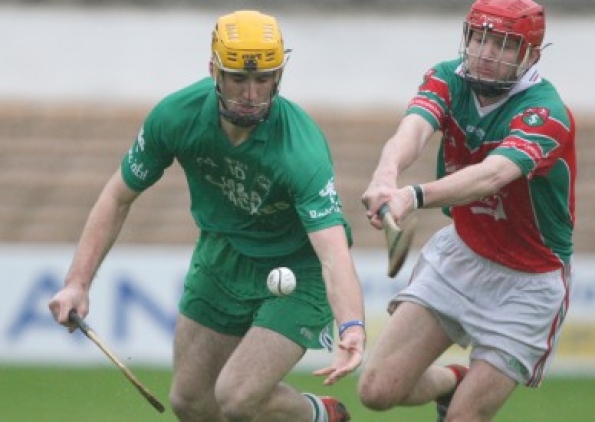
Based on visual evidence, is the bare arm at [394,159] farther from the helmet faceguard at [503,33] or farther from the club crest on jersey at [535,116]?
the club crest on jersey at [535,116]

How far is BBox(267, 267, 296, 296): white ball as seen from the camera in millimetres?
7102

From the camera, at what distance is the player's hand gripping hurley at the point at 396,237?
20.7ft

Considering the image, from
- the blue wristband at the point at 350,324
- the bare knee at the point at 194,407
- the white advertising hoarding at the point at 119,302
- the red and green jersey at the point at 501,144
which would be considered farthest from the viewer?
the white advertising hoarding at the point at 119,302

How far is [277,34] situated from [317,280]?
105cm

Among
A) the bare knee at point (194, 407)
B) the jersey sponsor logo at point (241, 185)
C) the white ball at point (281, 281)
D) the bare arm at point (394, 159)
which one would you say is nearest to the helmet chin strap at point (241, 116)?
the jersey sponsor logo at point (241, 185)

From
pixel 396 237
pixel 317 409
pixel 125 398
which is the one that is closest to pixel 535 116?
pixel 396 237

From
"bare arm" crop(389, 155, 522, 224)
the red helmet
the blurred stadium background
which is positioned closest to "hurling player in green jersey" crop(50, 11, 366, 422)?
"bare arm" crop(389, 155, 522, 224)

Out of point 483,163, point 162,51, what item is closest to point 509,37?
point 483,163

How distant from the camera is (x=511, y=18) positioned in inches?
278

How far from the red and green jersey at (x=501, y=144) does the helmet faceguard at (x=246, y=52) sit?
2.09ft

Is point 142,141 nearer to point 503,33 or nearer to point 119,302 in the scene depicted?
point 503,33

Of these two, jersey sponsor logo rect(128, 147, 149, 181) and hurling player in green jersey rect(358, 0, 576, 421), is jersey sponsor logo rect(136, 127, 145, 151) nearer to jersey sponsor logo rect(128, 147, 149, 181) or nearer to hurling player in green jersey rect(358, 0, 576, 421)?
jersey sponsor logo rect(128, 147, 149, 181)

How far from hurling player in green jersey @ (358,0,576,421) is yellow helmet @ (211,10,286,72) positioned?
0.58 meters

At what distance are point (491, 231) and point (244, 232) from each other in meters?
1.00
